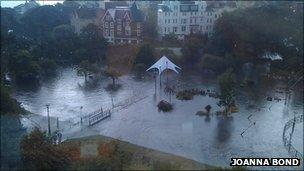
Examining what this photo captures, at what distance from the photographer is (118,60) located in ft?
55.7

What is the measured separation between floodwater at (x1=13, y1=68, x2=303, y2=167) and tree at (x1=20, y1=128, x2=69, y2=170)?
84.3 inches

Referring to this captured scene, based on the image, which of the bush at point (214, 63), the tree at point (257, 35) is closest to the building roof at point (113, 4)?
the tree at point (257, 35)

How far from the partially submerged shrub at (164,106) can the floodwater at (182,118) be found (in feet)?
0.59

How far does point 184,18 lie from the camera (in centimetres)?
1950

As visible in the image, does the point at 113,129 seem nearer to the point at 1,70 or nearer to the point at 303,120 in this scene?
the point at 303,120

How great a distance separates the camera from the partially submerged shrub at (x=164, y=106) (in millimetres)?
11441

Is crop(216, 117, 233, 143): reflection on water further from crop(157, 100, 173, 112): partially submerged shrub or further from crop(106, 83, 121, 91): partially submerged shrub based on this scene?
crop(106, 83, 121, 91): partially submerged shrub

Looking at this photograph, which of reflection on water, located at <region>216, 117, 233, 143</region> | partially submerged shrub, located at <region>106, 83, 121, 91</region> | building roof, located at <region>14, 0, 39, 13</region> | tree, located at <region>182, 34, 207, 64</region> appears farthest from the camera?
building roof, located at <region>14, 0, 39, 13</region>

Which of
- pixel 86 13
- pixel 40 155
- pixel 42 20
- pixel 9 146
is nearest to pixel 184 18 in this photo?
pixel 86 13

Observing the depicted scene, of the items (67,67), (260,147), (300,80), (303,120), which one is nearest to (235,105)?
(303,120)

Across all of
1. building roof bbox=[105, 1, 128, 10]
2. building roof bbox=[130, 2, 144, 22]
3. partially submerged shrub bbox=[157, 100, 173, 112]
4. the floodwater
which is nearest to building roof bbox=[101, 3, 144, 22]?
building roof bbox=[130, 2, 144, 22]

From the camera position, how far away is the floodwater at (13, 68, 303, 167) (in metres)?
8.80

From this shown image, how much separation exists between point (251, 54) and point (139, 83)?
463 centimetres

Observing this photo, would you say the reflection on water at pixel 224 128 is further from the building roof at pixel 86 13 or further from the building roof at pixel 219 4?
the building roof at pixel 86 13
